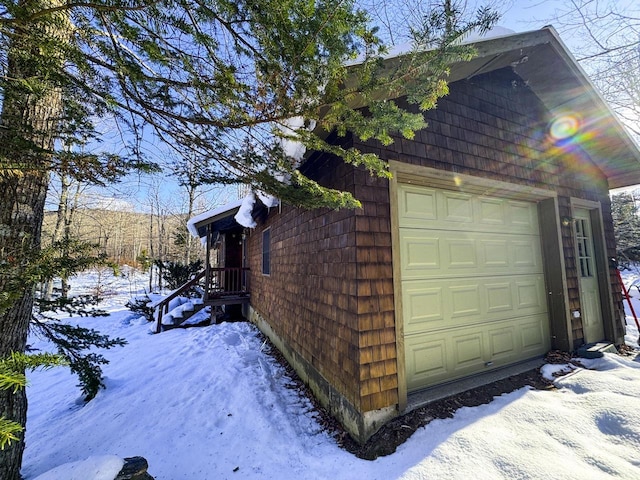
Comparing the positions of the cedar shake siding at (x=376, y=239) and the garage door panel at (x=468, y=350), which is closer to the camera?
the cedar shake siding at (x=376, y=239)

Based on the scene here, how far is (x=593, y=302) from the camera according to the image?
4672mm

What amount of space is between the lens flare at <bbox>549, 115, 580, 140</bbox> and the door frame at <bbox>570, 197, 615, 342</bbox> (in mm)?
1118

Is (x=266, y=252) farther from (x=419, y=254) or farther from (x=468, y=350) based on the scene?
(x=468, y=350)

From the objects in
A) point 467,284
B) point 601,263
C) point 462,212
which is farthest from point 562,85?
point 467,284

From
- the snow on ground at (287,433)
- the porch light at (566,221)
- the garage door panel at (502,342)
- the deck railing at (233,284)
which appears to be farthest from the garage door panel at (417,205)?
the deck railing at (233,284)

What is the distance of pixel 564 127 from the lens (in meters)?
4.65

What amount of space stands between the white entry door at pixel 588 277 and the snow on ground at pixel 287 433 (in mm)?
1154

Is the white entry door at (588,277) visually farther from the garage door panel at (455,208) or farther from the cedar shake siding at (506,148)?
the garage door panel at (455,208)

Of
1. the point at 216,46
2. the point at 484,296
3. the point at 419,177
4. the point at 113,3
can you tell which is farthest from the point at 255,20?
the point at 484,296

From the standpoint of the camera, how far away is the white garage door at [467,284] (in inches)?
123

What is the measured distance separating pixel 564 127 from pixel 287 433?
6.23 metres

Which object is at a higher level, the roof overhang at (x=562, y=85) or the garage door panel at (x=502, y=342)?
the roof overhang at (x=562, y=85)

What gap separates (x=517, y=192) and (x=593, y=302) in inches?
105

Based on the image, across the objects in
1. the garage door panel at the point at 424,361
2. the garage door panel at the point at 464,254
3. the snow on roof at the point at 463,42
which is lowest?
the garage door panel at the point at 424,361
